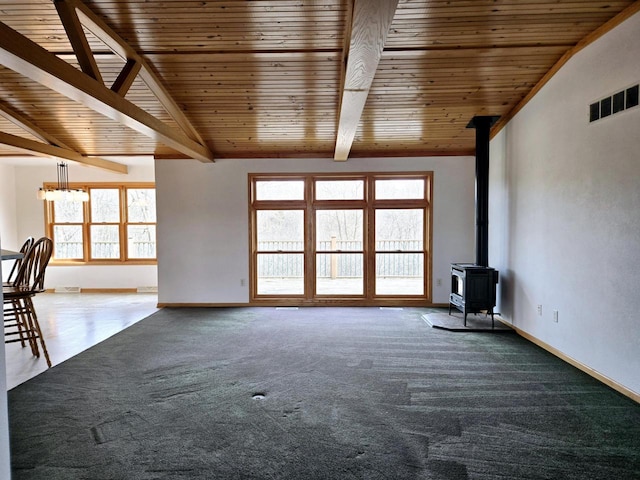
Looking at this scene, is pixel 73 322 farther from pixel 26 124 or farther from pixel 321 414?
pixel 321 414

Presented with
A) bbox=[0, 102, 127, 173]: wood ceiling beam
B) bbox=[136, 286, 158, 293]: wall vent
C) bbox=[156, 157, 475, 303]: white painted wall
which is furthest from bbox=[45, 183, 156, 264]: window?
bbox=[156, 157, 475, 303]: white painted wall

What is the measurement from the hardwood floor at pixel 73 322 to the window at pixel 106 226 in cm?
90

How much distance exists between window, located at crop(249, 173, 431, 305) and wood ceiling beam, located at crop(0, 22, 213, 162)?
2.58 m

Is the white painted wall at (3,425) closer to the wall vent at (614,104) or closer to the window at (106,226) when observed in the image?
the wall vent at (614,104)

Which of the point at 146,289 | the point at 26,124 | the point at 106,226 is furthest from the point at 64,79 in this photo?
the point at 106,226

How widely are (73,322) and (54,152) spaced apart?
102 inches

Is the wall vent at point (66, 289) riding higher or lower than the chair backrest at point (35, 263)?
lower

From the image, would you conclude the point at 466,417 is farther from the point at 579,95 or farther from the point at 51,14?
the point at 51,14

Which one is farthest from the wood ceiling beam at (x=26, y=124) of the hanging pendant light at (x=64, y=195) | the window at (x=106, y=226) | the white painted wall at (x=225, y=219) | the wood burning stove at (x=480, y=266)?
the wood burning stove at (x=480, y=266)

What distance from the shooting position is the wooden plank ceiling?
10.6ft

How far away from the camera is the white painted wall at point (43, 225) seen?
7.98m

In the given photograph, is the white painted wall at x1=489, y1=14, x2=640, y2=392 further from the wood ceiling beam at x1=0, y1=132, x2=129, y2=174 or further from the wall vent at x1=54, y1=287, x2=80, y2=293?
the wall vent at x1=54, y1=287, x2=80, y2=293

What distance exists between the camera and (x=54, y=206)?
8070 millimetres

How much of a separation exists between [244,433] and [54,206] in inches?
315
